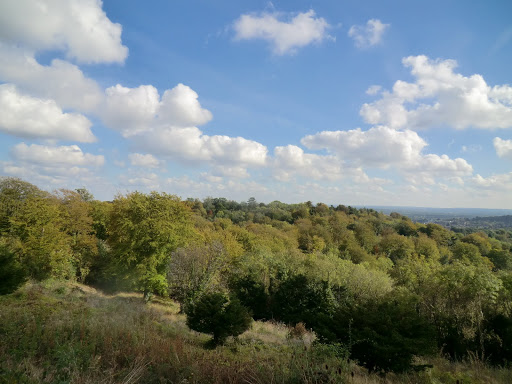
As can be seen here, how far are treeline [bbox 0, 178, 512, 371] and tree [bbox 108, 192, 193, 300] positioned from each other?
95mm

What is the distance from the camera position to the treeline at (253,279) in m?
9.20

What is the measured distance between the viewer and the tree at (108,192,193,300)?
74.3 feet

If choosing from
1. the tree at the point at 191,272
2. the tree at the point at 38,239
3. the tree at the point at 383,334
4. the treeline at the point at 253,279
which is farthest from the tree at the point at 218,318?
the tree at the point at 38,239

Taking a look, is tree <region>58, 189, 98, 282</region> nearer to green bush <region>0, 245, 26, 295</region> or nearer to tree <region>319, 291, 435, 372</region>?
green bush <region>0, 245, 26, 295</region>

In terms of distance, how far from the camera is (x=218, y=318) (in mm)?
11094

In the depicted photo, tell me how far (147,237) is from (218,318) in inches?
542

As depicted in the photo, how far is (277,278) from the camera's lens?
26938 millimetres

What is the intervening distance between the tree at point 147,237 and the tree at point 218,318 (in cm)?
1209

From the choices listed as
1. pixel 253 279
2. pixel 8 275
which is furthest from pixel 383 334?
pixel 253 279

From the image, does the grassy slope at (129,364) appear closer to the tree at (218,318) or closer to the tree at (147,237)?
the tree at (218,318)

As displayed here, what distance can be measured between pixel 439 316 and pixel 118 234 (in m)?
24.5

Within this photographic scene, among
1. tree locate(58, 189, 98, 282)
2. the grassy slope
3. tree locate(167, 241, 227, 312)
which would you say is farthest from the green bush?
tree locate(58, 189, 98, 282)

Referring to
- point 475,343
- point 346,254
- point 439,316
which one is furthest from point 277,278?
point 346,254

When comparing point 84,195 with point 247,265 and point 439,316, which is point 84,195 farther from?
point 439,316
